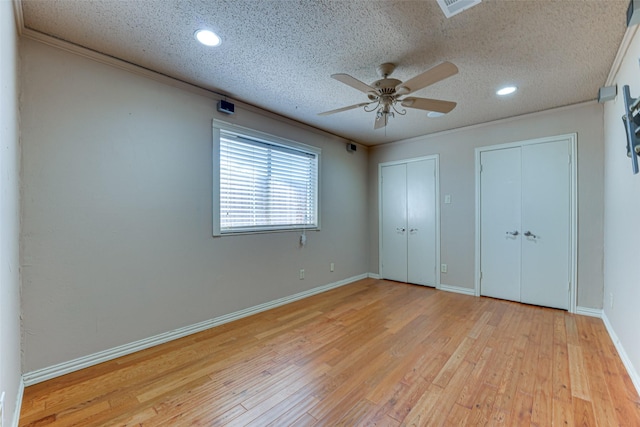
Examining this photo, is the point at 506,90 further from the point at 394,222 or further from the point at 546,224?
the point at 394,222

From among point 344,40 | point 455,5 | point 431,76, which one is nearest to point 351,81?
point 344,40

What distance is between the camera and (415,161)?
15.0 ft

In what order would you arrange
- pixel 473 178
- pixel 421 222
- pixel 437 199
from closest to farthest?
pixel 473 178
pixel 437 199
pixel 421 222

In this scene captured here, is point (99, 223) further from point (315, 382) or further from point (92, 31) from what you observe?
point (315, 382)

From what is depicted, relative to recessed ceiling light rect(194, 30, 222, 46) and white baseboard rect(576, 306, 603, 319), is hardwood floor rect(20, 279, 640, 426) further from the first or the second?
recessed ceiling light rect(194, 30, 222, 46)

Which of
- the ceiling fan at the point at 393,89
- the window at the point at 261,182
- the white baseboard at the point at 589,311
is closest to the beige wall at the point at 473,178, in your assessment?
the white baseboard at the point at 589,311

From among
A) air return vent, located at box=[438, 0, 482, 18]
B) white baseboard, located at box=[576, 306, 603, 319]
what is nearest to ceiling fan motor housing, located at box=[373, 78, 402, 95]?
air return vent, located at box=[438, 0, 482, 18]

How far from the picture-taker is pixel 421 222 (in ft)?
14.8

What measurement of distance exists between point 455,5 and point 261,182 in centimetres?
247

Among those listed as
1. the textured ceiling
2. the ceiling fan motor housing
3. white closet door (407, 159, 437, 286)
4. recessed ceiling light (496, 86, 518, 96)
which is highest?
recessed ceiling light (496, 86, 518, 96)

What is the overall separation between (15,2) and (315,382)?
2957 mm

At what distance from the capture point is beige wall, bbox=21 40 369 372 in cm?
195

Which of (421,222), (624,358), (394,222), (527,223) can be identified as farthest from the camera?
(394,222)

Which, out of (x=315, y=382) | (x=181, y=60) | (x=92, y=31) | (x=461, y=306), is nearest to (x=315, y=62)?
(x=181, y=60)
